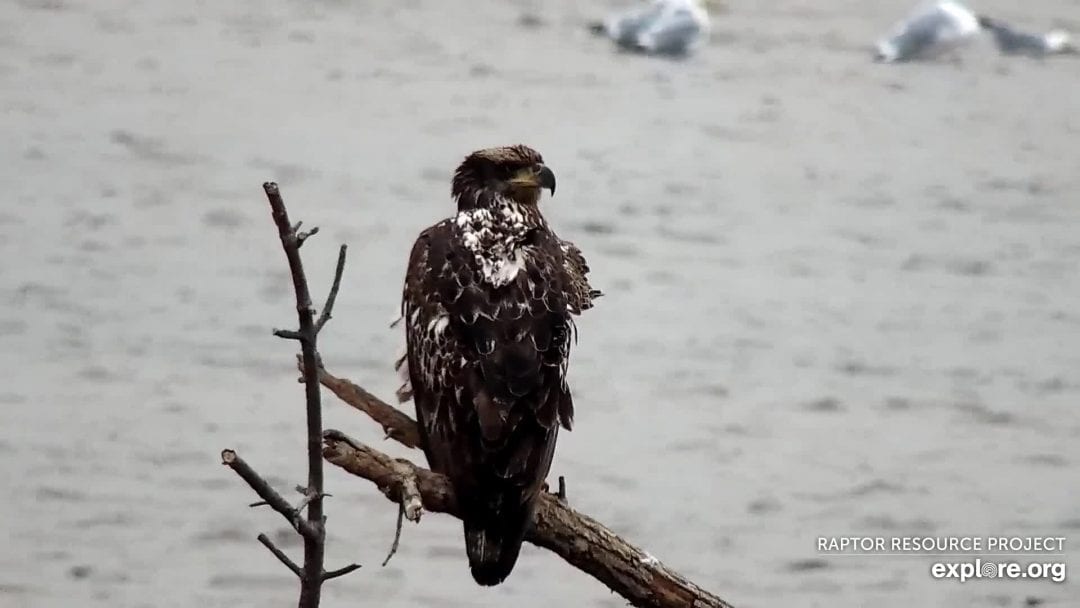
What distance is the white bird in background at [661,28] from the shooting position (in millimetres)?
9484

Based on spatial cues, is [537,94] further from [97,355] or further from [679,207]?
[97,355]

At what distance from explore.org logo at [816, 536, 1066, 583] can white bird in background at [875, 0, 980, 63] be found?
146 inches

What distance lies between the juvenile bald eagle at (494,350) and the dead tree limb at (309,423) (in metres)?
0.64

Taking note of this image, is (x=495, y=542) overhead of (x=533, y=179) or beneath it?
beneath

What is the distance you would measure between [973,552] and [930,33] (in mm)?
3857

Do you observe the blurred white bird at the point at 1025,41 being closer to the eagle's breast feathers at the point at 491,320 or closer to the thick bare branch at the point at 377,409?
the eagle's breast feathers at the point at 491,320

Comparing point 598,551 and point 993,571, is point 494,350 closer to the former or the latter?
point 598,551

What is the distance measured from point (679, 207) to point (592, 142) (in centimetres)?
62

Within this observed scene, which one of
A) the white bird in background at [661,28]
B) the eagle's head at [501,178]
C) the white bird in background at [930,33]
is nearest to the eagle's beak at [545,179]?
the eagle's head at [501,178]

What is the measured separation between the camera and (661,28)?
9539 mm

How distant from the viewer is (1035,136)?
8969 mm

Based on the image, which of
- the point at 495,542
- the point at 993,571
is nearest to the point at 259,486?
the point at 495,542

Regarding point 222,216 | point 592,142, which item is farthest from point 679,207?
point 222,216

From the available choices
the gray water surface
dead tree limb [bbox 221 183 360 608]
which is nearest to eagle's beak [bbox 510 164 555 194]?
dead tree limb [bbox 221 183 360 608]
